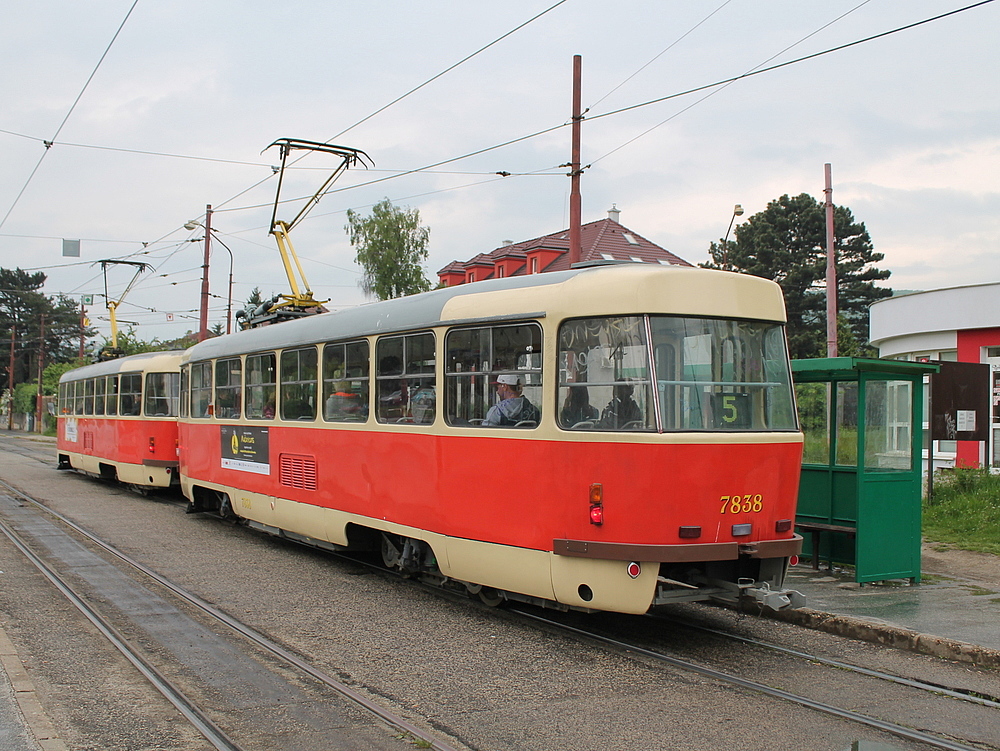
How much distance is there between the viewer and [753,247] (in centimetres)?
5625

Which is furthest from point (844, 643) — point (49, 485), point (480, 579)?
point (49, 485)

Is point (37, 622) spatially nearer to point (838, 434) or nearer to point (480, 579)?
point (480, 579)

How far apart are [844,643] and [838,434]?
3012 mm

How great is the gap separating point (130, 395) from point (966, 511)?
14813 millimetres

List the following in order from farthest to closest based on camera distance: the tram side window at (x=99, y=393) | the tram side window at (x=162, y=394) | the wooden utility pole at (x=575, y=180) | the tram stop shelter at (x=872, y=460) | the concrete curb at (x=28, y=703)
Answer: the tram side window at (x=99, y=393), the tram side window at (x=162, y=394), the wooden utility pole at (x=575, y=180), the tram stop shelter at (x=872, y=460), the concrete curb at (x=28, y=703)

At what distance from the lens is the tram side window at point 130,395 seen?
18.3 metres

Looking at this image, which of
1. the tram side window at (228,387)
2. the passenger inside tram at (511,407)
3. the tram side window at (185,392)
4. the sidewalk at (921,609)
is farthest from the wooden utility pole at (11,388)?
the sidewalk at (921,609)

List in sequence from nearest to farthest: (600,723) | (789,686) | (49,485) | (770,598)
→ (600,723), (789,686), (770,598), (49,485)

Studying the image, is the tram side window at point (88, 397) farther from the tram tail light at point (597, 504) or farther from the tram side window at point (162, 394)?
the tram tail light at point (597, 504)

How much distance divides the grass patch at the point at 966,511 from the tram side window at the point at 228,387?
9.07 m

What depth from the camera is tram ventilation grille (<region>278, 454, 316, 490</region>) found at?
1041 centimetres

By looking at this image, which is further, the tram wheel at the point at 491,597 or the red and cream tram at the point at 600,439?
the tram wheel at the point at 491,597

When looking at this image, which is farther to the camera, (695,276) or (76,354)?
(76,354)

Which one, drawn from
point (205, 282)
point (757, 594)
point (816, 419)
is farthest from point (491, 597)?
point (205, 282)
